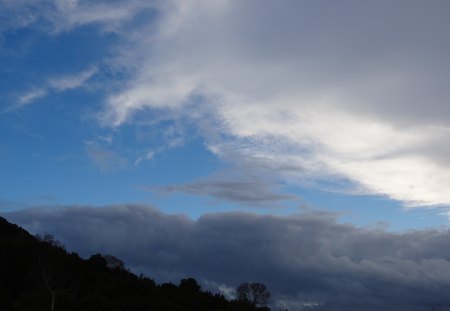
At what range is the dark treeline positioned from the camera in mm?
70000

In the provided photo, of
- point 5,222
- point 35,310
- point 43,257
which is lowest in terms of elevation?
point 35,310

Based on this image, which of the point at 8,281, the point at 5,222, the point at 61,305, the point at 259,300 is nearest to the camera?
the point at 61,305

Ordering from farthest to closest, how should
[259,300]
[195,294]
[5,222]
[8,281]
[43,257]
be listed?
[5,222] → [259,300] → [195,294] → [43,257] → [8,281]

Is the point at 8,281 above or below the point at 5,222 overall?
below

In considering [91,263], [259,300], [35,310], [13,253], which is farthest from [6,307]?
[259,300]

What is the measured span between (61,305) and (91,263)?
114 ft

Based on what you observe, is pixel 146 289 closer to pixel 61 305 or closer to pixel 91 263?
pixel 91 263

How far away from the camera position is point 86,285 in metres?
87.4

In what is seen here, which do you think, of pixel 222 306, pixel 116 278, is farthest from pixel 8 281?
pixel 222 306

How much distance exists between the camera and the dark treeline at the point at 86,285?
70000mm

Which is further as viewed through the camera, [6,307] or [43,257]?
[43,257]

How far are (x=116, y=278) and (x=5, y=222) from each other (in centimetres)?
4065

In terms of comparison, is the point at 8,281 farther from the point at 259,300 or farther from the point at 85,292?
the point at 259,300

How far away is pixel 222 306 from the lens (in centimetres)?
9062
